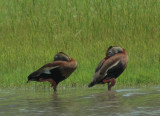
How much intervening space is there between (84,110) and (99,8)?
865 centimetres

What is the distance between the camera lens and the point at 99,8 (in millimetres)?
16266

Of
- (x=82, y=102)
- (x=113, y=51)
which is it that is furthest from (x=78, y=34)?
(x=82, y=102)

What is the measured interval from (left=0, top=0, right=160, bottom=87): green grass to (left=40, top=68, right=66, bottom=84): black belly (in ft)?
2.12

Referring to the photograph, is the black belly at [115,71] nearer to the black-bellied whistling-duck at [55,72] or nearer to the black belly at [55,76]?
the black-bellied whistling-duck at [55,72]

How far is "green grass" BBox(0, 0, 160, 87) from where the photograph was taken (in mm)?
12430

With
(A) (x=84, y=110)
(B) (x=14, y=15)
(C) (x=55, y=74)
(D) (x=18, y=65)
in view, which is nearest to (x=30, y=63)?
(D) (x=18, y=65)

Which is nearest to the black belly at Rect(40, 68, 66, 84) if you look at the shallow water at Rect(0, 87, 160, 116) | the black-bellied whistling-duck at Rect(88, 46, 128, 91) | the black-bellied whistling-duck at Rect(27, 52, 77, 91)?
the black-bellied whistling-duck at Rect(27, 52, 77, 91)

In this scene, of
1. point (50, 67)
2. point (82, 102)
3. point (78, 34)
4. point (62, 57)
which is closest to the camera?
point (82, 102)

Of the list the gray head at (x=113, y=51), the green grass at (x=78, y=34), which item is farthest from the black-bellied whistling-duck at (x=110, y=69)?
the green grass at (x=78, y=34)

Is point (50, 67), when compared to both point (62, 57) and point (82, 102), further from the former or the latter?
point (82, 102)

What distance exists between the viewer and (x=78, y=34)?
590 inches

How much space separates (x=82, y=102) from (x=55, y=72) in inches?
76.2

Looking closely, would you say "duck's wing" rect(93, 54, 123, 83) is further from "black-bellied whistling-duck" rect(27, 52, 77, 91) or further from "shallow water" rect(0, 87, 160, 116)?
"black-bellied whistling-duck" rect(27, 52, 77, 91)

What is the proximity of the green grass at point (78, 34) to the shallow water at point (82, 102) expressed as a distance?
121cm
